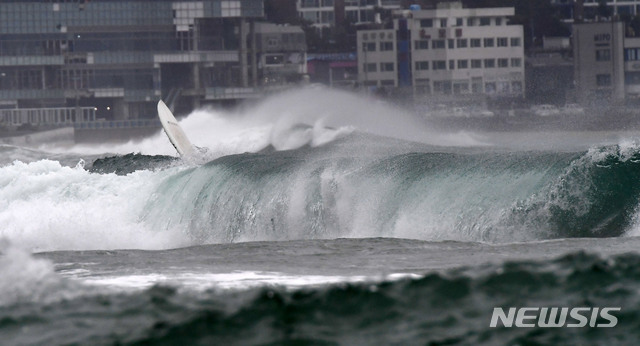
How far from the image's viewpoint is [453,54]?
3501 inches

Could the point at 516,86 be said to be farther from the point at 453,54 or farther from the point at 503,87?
the point at 453,54

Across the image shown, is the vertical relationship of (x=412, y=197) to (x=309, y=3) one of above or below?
below

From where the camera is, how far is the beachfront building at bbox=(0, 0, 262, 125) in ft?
319

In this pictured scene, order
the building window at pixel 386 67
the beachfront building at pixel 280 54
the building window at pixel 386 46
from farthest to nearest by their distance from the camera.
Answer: the beachfront building at pixel 280 54
the building window at pixel 386 46
the building window at pixel 386 67

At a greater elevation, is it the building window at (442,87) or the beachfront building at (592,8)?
the beachfront building at (592,8)

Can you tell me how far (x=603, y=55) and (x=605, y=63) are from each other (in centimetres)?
190

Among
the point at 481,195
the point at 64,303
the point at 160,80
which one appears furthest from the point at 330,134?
the point at 160,80

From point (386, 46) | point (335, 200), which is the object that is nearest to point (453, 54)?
point (386, 46)

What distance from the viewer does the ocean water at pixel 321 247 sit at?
8992 mm

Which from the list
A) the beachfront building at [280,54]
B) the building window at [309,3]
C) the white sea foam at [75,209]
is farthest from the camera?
the building window at [309,3]

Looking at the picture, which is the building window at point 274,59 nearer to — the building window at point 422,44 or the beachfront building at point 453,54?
the beachfront building at point 453,54

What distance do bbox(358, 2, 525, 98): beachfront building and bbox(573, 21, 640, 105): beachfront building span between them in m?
4.02

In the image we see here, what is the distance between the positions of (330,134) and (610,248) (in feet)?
70.6

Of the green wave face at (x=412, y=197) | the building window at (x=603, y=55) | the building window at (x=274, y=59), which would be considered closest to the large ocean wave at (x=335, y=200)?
the green wave face at (x=412, y=197)
